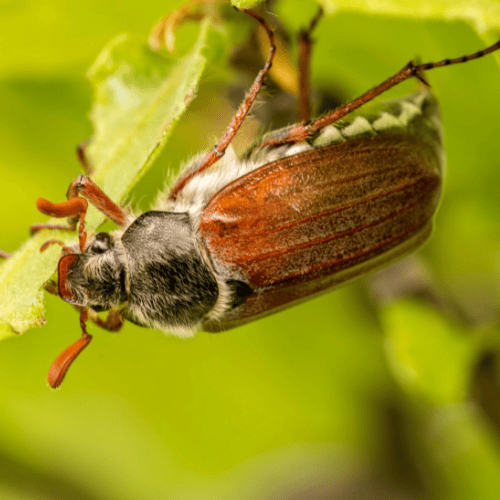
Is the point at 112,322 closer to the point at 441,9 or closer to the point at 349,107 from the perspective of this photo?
the point at 349,107

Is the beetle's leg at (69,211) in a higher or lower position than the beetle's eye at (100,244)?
lower

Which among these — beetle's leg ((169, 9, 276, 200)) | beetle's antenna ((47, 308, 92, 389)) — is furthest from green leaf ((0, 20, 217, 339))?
beetle's antenna ((47, 308, 92, 389))

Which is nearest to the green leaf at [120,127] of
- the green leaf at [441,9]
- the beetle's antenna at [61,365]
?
the beetle's antenna at [61,365]

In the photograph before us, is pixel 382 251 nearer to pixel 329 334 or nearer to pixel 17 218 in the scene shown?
pixel 329 334

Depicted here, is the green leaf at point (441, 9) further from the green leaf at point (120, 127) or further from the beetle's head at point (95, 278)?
the beetle's head at point (95, 278)

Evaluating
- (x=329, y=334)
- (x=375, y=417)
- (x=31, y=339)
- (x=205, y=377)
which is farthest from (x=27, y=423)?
(x=375, y=417)

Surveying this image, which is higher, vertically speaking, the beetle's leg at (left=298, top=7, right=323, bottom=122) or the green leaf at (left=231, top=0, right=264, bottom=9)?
the beetle's leg at (left=298, top=7, right=323, bottom=122)

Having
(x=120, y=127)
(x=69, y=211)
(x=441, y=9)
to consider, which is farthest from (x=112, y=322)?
(x=441, y=9)

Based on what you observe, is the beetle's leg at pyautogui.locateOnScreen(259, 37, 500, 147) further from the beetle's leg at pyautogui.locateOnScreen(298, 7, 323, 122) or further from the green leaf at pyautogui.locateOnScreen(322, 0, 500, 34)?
the green leaf at pyautogui.locateOnScreen(322, 0, 500, 34)
